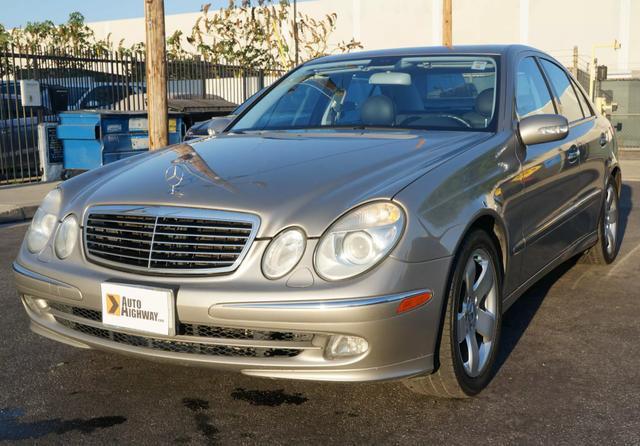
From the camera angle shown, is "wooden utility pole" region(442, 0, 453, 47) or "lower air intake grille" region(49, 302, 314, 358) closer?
"lower air intake grille" region(49, 302, 314, 358)

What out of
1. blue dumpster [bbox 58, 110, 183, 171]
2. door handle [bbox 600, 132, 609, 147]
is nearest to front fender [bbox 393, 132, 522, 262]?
door handle [bbox 600, 132, 609, 147]

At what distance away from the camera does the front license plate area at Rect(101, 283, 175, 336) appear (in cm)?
295

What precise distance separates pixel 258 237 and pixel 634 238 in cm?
539

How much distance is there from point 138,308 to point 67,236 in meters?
0.59

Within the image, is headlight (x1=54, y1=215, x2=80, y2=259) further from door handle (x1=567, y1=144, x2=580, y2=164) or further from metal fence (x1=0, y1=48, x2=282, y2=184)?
metal fence (x1=0, y1=48, x2=282, y2=184)

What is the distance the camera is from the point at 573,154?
470cm

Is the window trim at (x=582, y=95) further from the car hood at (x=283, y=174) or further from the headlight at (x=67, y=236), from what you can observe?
the headlight at (x=67, y=236)

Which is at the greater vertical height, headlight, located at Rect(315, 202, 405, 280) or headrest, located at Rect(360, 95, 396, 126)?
headrest, located at Rect(360, 95, 396, 126)

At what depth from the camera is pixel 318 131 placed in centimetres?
420

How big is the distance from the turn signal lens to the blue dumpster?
32.0ft

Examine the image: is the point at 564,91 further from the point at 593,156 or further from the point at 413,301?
the point at 413,301

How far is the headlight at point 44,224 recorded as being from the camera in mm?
3469

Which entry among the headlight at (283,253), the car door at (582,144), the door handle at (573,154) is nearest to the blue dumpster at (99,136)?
the car door at (582,144)

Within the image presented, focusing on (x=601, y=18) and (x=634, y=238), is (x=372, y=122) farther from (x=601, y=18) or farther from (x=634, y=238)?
(x=601, y=18)
